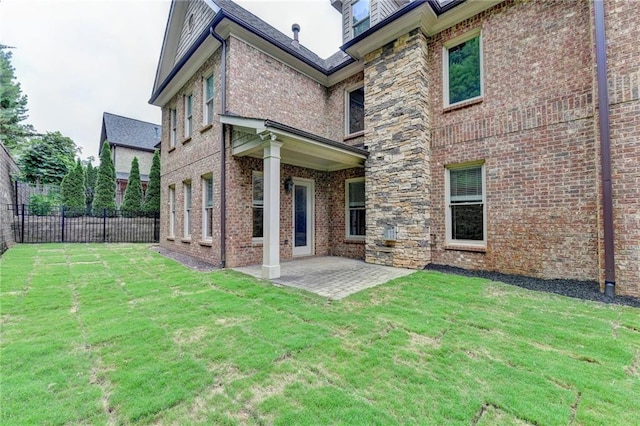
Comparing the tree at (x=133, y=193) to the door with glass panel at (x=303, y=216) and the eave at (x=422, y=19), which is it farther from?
the eave at (x=422, y=19)

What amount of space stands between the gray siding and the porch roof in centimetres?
425

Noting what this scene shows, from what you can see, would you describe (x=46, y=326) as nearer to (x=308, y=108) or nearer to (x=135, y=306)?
(x=135, y=306)

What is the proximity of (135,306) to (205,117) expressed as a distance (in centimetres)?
607

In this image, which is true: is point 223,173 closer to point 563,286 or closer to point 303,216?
point 303,216

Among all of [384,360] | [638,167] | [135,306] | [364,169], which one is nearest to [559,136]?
[638,167]

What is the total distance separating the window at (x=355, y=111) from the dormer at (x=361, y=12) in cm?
205

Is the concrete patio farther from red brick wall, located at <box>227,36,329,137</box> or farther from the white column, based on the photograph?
red brick wall, located at <box>227,36,329,137</box>

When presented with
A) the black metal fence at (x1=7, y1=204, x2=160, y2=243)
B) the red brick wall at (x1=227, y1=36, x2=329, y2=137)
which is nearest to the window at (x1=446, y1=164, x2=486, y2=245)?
the red brick wall at (x1=227, y1=36, x2=329, y2=137)

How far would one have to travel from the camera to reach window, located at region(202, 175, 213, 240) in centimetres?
819

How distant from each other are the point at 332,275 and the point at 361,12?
8698 mm

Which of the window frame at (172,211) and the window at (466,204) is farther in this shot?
the window frame at (172,211)

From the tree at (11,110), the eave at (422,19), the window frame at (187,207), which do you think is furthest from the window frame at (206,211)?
the tree at (11,110)

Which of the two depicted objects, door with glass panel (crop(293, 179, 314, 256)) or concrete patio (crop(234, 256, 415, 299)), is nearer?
concrete patio (crop(234, 256, 415, 299))

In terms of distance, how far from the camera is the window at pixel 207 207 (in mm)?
8188
